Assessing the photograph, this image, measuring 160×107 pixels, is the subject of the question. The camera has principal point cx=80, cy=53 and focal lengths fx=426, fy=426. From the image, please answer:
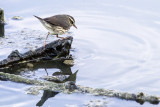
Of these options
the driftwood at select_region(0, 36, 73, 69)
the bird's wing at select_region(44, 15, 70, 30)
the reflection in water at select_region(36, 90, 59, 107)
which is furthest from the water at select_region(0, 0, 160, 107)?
the bird's wing at select_region(44, 15, 70, 30)

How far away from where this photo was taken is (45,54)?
8.65 metres

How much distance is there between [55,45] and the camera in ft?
28.6

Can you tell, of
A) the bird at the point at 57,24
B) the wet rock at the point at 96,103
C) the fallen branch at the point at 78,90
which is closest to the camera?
the fallen branch at the point at 78,90

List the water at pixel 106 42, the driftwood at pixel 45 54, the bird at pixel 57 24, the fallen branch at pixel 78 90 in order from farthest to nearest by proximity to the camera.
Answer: the bird at pixel 57 24 < the driftwood at pixel 45 54 < the water at pixel 106 42 < the fallen branch at pixel 78 90

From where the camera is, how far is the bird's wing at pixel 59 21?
9.05 meters

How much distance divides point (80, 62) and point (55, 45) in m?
0.63

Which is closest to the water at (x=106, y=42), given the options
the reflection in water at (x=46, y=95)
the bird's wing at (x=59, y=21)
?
the reflection in water at (x=46, y=95)

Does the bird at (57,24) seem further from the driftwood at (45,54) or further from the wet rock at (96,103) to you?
the wet rock at (96,103)

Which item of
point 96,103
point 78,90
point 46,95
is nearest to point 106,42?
point 78,90

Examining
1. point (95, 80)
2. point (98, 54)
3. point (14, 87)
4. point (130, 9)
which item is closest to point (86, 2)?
point (130, 9)

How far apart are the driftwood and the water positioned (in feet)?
0.95

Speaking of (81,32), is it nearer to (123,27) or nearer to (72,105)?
(123,27)

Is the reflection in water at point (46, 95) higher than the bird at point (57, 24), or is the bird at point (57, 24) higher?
the bird at point (57, 24)

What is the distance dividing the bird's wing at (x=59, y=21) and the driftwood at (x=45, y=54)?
544 mm
